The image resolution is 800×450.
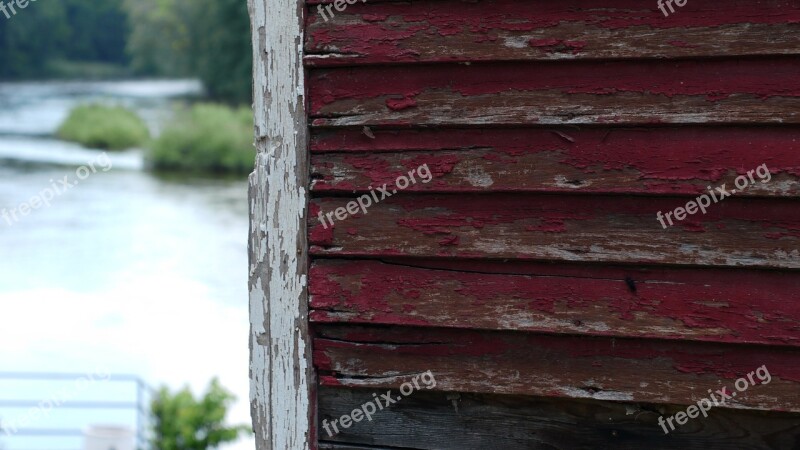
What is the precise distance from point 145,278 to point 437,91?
52.6ft

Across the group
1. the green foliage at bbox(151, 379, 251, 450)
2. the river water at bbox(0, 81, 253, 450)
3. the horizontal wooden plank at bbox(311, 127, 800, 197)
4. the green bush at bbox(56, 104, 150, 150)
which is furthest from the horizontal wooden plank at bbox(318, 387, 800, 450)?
the green bush at bbox(56, 104, 150, 150)

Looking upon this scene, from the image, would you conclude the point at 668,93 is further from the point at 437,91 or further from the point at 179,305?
the point at 179,305

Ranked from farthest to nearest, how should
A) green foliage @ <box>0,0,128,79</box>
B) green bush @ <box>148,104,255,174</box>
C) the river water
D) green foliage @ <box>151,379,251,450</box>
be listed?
green foliage @ <box>0,0,128,79</box>
green bush @ <box>148,104,255,174</box>
the river water
green foliage @ <box>151,379,251,450</box>

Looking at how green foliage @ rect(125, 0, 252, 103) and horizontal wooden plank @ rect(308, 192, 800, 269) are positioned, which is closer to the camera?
horizontal wooden plank @ rect(308, 192, 800, 269)

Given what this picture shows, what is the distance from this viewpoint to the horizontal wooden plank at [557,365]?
1.76m

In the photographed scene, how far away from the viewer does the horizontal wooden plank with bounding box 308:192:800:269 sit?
68.1 inches

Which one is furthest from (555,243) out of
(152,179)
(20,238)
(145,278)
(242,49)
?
(242,49)

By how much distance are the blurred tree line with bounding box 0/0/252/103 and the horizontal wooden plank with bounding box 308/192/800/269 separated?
29353 millimetres

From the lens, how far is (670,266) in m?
1.78

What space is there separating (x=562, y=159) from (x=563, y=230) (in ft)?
0.51

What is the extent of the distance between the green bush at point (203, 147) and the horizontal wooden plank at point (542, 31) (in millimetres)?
23203
